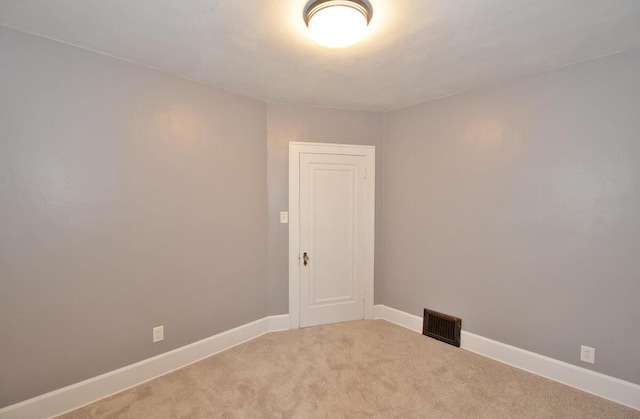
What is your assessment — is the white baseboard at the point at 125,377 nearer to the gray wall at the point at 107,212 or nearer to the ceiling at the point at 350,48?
the gray wall at the point at 107,212

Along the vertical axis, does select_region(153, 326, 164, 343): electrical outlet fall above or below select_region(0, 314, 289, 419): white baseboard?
above

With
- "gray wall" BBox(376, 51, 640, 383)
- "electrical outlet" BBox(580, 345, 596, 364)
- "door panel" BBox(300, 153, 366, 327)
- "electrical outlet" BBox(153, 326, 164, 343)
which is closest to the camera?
"gray wall" BBox(376, 51, 640, 383)

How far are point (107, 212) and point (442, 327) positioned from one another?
3.21 meters

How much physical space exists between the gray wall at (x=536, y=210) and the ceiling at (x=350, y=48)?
286 millimetres

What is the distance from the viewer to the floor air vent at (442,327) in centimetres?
306

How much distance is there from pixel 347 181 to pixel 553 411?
262 cm

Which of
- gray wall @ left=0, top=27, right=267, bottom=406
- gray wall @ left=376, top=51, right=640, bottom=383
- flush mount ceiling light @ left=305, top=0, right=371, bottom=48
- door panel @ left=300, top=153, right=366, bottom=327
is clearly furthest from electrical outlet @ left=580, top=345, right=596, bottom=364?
gray wall @ left=0, top=27, right=267, bottom=406

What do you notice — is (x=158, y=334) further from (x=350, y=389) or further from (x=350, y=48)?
(x=350, y=48)

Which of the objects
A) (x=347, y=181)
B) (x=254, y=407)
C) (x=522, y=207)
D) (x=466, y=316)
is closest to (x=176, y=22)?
(x=347, y=181)

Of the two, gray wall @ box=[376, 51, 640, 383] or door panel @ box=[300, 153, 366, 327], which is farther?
door panel @ box=[300, 153, 366, 327]

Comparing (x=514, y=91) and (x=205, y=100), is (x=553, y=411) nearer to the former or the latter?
(x=514, y=91)

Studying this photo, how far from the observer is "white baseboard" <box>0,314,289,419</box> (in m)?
1.96

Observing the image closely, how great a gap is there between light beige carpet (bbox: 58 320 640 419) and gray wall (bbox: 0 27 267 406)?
0.37 meters

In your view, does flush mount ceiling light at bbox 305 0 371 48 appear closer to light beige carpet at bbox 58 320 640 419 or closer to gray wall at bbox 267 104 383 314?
gray wall at bbox 267 104 383 314
